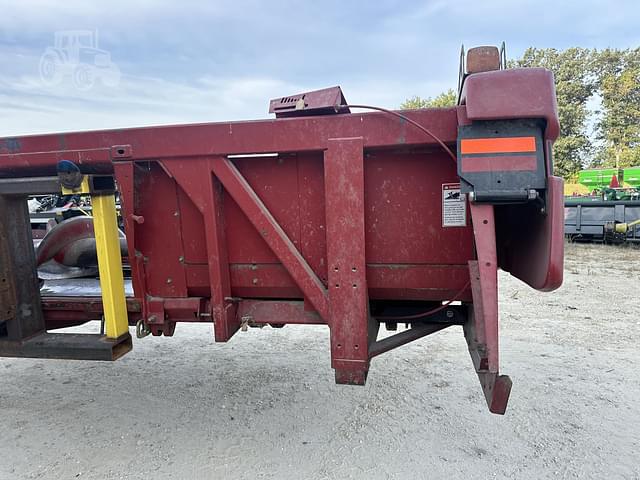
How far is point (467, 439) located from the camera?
8.27 feet

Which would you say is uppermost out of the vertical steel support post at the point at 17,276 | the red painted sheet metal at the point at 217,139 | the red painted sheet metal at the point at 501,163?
the red painted sheet metal at the point at 217,139

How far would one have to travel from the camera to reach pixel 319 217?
2.22m

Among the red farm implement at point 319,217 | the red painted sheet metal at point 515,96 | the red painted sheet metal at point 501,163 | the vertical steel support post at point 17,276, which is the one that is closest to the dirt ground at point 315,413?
the red farm implement at point 319,217

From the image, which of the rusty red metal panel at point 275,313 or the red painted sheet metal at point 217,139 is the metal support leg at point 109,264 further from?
the rusty red metal panel at point 275,313

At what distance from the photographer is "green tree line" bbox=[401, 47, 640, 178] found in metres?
25.5

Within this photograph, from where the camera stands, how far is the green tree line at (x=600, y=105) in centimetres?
2553

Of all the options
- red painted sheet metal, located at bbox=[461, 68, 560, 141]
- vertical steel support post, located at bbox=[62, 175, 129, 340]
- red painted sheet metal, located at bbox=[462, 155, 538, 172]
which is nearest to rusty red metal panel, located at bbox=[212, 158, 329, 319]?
vertical steel support post, located at bbox=[62, 175, 129, 340]

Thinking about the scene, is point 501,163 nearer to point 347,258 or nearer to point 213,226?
point 347,258

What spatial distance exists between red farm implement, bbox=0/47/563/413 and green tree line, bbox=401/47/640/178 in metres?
26.2

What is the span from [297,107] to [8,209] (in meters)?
1.67

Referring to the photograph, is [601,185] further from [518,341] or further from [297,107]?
[297,107]

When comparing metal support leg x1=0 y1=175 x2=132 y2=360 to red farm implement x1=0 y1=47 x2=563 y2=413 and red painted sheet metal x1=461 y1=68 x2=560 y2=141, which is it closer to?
red farm implement x1=0 y1=47 x2=563 y2=413

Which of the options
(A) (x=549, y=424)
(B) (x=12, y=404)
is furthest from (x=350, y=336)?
(B) (x=12, y=404)

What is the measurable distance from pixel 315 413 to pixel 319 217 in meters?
1.38
